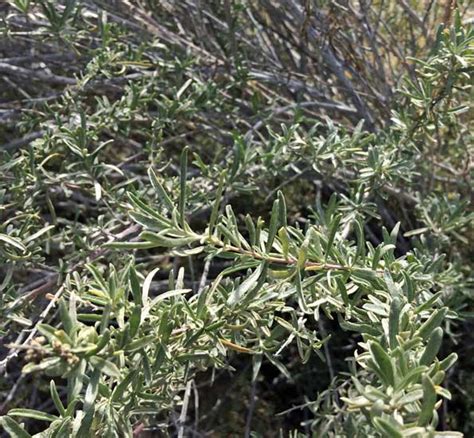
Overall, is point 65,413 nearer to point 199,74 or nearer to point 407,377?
point 407,377

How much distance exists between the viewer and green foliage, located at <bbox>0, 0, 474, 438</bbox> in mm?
893

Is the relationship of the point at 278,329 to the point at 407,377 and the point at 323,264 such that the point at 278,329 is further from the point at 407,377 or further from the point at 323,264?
the point at 407,377

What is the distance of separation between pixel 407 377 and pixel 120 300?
40 centimetres

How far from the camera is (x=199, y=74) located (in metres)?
2.03

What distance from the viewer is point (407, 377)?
0.77 metres

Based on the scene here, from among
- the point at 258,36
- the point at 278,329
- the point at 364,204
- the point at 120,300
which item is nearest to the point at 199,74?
the point at 258,36

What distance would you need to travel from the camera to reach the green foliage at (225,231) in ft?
2.93

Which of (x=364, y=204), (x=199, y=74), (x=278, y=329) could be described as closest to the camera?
(x=278, y=329)

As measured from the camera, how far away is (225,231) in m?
0.97

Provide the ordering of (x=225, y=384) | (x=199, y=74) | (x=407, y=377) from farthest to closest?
(x=225, y=384), (x=199, y=74), (x=407, y=377)

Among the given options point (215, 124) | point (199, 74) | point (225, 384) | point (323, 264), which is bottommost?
point (225, 384)

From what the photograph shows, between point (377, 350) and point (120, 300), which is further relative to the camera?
point (120, 300)

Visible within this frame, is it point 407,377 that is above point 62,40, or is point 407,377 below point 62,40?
above

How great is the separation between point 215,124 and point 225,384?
3.25 feet
